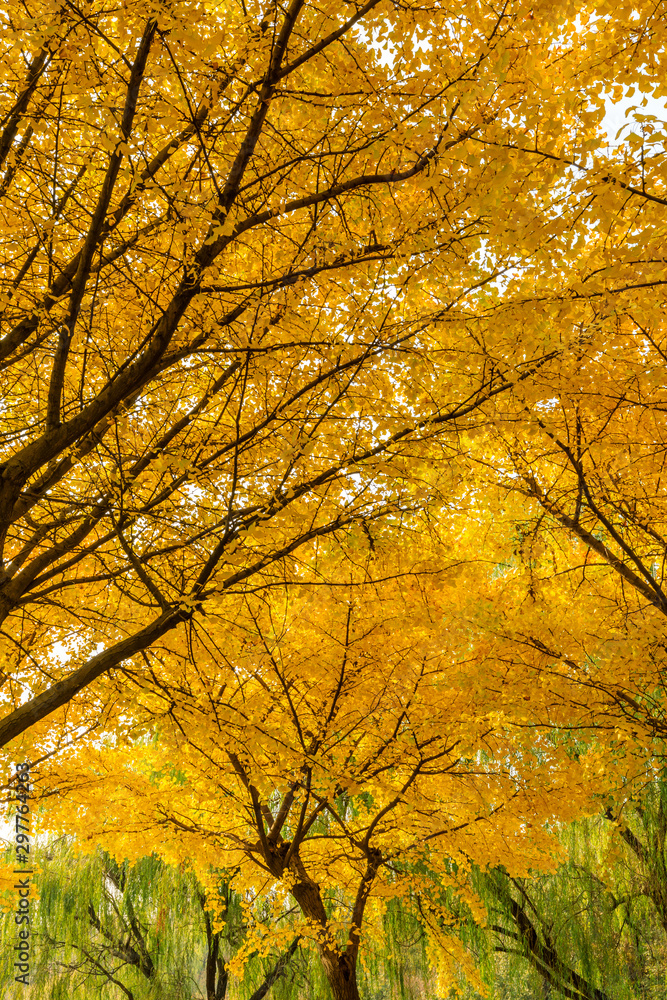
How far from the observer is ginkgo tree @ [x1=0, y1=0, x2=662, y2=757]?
9.36 feet

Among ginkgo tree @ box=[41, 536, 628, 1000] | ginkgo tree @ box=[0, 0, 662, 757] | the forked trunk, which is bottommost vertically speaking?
the forked trunk

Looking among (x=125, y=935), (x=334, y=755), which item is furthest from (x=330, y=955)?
(x=125, y=935)

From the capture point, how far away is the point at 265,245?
3.76 m

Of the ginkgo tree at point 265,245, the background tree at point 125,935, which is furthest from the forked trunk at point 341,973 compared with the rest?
the ginkgo tree at point 265,245

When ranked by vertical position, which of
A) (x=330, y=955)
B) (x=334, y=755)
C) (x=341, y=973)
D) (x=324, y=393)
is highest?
(x=324, y=393)

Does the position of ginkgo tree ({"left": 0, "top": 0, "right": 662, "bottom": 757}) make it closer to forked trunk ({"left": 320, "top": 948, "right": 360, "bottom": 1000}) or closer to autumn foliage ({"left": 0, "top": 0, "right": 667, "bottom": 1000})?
autumn foliage ({"left": 0, "top": 0, "right": 667, "bottom": 1000})

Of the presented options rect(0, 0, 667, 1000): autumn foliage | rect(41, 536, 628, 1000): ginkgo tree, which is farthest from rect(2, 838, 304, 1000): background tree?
rect(0, 0, 667, 1000): autumn foliage

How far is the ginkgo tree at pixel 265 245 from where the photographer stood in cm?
285

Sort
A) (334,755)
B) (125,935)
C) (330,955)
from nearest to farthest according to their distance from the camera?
(334,755) < (330,955) < (125,935)

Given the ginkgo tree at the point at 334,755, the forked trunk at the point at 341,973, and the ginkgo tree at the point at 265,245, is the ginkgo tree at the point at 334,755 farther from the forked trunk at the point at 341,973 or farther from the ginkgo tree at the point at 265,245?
the ginkgo tree at the point at 265,245

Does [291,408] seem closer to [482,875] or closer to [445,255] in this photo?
[445,255]

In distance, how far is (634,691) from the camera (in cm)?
509

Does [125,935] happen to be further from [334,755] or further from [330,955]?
[334,755]

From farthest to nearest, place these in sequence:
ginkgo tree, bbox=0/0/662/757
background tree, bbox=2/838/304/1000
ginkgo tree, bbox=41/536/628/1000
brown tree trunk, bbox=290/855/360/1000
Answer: background tree, bbox=2/838/304/1000 < brown tree trunk, bbox=290/855/360/1000 < ginkgo tree, bbox=41/536/628/1000 < ginkgo tree, bbox=0/0/662/757
